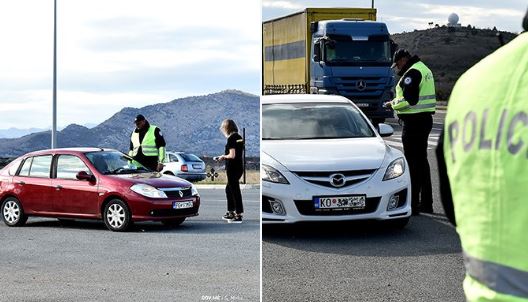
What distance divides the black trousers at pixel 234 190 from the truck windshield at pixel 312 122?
17.8 inches

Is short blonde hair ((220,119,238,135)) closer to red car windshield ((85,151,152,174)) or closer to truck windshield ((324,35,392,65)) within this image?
red car windshield ((85,151,152,174))

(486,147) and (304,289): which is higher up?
(486,147)

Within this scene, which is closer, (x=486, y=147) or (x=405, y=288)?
(x=486, y=147)

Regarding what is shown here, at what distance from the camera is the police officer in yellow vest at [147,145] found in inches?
366

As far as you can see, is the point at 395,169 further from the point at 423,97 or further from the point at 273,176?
the point at 423,97

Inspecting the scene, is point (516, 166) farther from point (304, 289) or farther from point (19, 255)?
Answer: point (19, 255)

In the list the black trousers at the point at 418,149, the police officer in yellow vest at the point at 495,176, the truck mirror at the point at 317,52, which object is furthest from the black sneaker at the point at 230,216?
the police officer in yellow vest at the point at 495,176

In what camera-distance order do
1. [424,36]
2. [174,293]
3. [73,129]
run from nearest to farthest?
[174,293]
[73,129]
[424,36]

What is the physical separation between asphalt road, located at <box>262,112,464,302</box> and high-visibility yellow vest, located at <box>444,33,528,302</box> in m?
3.98

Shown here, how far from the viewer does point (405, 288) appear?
559cm

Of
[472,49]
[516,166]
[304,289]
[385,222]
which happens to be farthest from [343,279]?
[472,49]

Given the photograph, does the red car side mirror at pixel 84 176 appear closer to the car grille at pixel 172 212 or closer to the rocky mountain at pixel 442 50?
the car grille at pixel 172 212

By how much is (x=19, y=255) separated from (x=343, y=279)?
13.6ft

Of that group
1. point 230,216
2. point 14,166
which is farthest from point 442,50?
point 14,166
